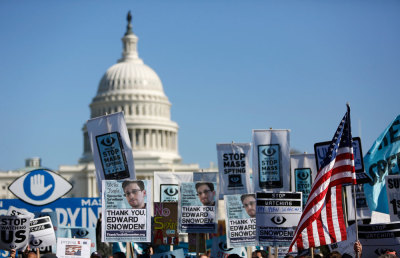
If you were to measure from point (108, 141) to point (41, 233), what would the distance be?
221 cm

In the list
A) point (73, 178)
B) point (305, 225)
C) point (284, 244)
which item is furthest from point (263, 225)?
point (73, 178)

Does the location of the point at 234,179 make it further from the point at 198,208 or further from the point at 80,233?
the point at 80,233

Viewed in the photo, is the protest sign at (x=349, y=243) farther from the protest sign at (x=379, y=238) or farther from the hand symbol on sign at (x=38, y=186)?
the hand symbol on sign at (x=38, y=186)

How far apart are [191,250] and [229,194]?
1586 millimetres

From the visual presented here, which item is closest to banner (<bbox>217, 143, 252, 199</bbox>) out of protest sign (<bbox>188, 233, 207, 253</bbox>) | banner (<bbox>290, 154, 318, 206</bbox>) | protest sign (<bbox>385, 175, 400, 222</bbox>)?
protest sign (<bbox>188, 233, 207, 253</bbox>)

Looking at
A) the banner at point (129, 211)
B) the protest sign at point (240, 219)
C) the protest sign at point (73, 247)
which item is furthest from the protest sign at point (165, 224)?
the protest sign at point (73, 247)

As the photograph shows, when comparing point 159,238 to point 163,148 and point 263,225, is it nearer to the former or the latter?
point 263,225

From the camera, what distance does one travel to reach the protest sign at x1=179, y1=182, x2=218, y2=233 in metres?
19.8

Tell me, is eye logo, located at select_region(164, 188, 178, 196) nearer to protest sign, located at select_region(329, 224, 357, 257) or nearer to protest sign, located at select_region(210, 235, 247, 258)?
protest sign, located at select_region(210, 235, 247, 258)

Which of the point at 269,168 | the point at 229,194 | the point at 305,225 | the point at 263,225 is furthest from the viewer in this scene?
the point at 229,194

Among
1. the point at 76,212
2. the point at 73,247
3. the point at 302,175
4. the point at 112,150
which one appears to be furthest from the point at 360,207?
the point at 76,212

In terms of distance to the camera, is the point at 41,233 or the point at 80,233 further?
the point at 80,233

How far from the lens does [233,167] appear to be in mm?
21672

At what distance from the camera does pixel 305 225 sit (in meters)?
14.8
